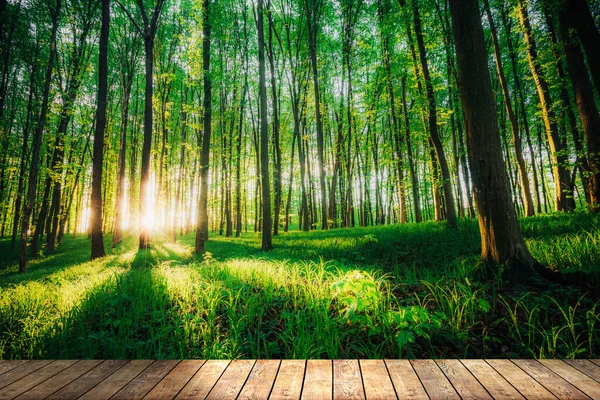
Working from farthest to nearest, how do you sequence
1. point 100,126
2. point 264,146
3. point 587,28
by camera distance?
point 100,126, point 264,146, point 587,28

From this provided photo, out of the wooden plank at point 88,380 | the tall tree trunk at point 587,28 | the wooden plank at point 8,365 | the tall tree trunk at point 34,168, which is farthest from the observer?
the tall tree trunk at point 34,168

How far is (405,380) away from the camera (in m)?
1.86

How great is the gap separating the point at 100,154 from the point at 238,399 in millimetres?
12824

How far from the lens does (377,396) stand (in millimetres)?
1672

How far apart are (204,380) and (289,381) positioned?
2.23 ft

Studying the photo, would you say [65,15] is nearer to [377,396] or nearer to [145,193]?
[145,193]

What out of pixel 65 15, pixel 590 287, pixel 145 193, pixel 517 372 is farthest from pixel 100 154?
pixel 590 287

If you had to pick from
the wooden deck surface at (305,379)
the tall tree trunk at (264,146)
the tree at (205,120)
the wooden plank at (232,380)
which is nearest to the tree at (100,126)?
the tree at (205,120)

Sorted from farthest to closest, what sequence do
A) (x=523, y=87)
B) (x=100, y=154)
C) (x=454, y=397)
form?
(x=523, y=87) → (x=100, y=154) → (x=454, y=397)

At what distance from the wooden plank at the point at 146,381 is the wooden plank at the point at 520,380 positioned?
2681mm

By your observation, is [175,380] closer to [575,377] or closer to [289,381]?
[289,381]

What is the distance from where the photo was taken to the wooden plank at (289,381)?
171 cm

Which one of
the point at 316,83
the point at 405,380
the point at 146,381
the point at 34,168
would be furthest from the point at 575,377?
the point at 316,83

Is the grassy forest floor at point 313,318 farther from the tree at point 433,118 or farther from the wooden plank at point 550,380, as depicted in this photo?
the tree at point 433,118
